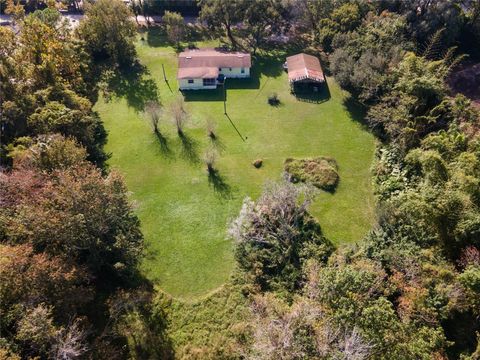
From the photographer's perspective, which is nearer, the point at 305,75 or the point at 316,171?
the point at 316,171

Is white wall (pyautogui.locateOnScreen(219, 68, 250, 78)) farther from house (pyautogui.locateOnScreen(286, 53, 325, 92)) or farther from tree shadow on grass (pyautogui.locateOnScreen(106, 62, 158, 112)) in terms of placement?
tree shadow on grass (pyautogui.locateOnScreen(106, 62, 158, 112))

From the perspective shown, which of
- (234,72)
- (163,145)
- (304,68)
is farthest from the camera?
(234,72)

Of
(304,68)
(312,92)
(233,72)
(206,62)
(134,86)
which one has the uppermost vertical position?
(304,68)

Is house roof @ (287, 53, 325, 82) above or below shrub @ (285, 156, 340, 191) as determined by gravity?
above

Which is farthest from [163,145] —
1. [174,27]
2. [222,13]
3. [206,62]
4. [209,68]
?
[222,13]

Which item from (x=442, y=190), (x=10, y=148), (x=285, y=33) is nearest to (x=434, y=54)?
(x=285, y=33)

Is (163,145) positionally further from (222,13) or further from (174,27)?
(222,13)

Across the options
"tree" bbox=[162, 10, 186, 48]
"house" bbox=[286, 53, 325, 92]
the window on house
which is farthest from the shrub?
"tree" bbox=[162, 10, 186, 48]
